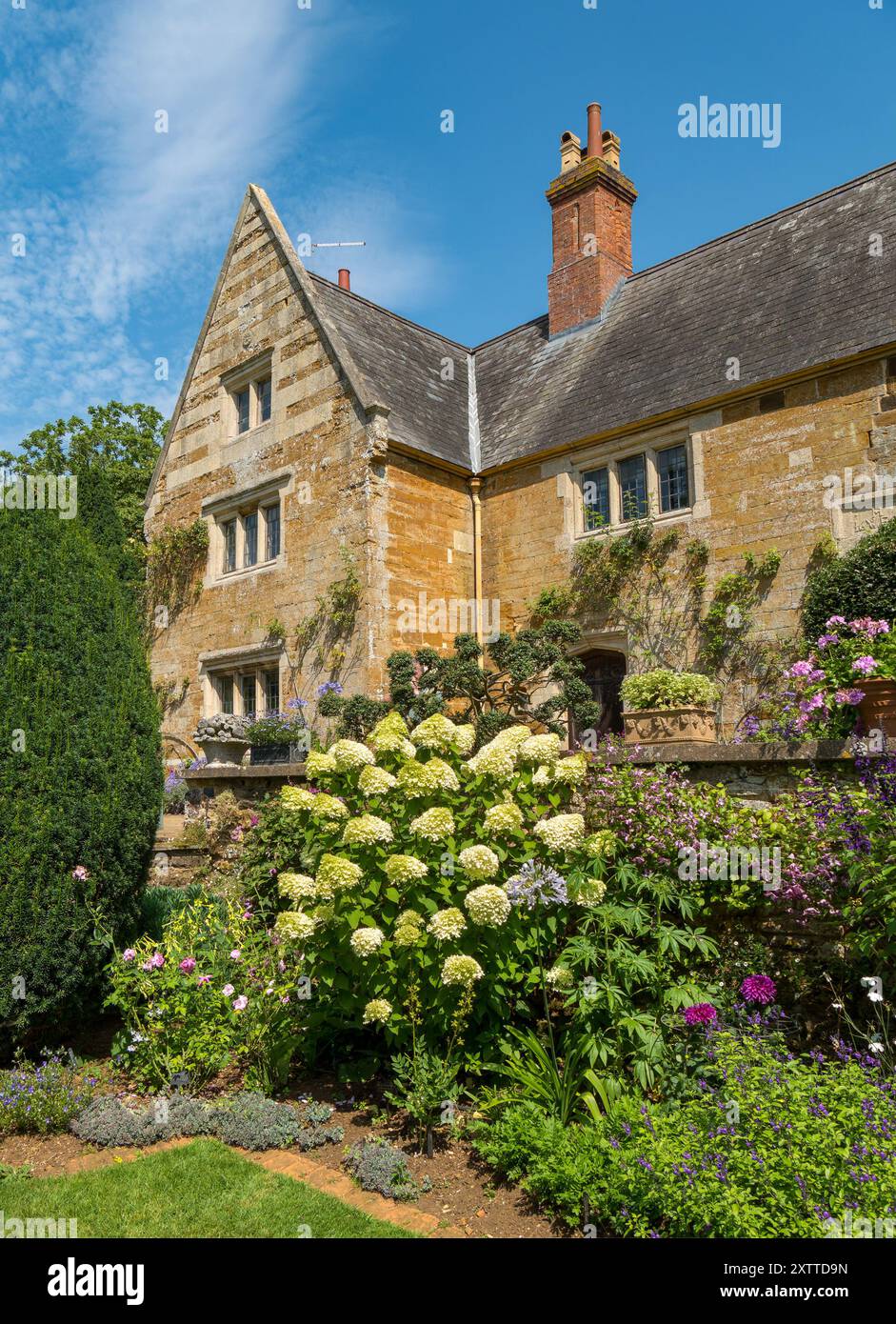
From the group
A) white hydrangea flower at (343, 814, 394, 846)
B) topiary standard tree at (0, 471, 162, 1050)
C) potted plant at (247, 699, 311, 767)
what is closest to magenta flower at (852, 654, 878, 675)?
white hydrangea flower at (343, 814, 394, 846)

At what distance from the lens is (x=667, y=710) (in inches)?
288

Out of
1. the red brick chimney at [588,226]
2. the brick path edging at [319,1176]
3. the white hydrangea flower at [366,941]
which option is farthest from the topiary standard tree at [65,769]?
the red brick chimney at [588,226]

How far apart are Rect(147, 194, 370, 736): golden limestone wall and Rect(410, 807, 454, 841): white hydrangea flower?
23.8 feet

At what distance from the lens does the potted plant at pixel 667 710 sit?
7270 mm

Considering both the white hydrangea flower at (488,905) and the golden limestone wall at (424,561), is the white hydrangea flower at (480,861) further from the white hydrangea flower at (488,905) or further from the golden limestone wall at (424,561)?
the golden limestone wall at (424,561)

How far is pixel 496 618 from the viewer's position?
13.3 metres

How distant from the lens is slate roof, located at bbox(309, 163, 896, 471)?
414 inches

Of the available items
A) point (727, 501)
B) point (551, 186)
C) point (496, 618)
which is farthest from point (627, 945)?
point (551, 186)

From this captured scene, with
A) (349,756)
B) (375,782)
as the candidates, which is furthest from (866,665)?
(349,756)

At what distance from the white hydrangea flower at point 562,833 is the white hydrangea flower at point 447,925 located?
27.6 inches

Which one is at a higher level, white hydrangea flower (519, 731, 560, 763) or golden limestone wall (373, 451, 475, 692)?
golden limestone wall (373, 451, 475, 692)

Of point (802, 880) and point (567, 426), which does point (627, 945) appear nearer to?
point (802, 880)

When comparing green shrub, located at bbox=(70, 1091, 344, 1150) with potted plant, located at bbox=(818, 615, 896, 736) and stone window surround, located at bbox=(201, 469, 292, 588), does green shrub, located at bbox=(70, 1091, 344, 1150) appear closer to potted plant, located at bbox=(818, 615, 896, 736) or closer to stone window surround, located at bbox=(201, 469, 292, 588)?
potted plant, located at bbox=(818, 615, 896, 736)
